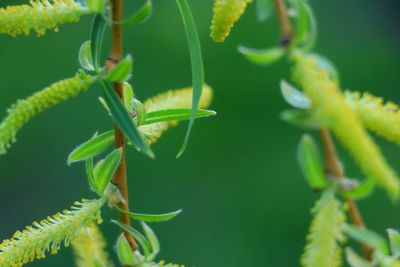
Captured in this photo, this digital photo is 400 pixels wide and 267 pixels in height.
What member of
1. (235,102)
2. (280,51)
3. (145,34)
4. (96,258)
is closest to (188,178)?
(235,102)

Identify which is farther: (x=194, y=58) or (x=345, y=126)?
(x=194, y=58)

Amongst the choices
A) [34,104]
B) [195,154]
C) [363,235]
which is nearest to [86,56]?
[34,104]

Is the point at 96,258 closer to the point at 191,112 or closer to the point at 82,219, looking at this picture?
the point at 82,219

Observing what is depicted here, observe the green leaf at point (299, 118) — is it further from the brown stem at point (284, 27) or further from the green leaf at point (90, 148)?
the green leaf at point (90, 148)

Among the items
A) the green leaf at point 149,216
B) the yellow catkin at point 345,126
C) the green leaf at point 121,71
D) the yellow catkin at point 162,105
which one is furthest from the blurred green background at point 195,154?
the yellow catkin at point 345,126

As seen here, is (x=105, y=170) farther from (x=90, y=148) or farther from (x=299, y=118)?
(x=299, y=118)

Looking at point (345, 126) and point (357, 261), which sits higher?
point (345, 126)
